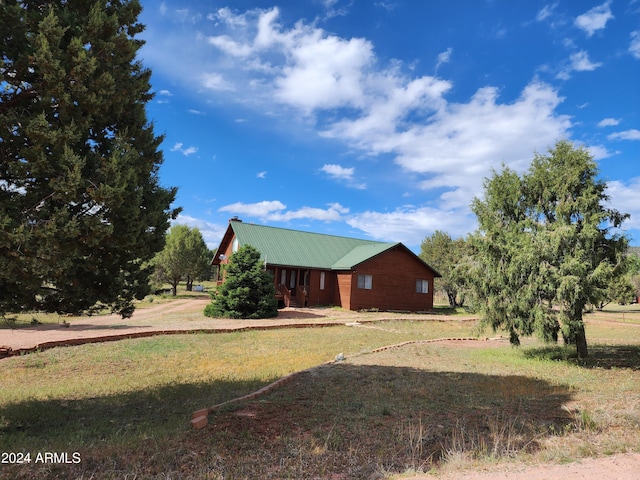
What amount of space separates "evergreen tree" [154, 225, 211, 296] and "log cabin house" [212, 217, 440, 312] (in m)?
15.1

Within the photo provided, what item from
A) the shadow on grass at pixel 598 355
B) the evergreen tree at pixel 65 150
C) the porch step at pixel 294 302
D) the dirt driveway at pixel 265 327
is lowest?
the shadow on grass at pixel 598 355

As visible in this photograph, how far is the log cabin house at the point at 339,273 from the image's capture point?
31.0 meters

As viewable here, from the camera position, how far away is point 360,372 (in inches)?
431

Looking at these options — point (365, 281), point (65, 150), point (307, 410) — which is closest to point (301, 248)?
point (365, 281)

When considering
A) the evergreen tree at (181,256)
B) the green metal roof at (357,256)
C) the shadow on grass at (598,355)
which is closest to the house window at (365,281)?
the green metal roof at (357,256)

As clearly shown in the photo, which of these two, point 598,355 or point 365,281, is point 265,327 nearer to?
point 365,281

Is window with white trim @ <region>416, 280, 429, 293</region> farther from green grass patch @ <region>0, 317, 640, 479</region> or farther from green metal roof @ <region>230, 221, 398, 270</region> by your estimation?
green grass patch @ <region>0, 317, 640, 479</region>

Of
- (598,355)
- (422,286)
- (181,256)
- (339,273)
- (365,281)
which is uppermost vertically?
(181,256)

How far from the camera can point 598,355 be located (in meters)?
14.6

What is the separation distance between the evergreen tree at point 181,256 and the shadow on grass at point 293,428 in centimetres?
4080

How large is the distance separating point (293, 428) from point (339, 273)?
25.9 meters

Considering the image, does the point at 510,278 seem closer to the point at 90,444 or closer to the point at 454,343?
the point at 454,343

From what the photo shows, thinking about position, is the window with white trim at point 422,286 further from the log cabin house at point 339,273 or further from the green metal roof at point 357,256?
the green metal roof at point 357,256

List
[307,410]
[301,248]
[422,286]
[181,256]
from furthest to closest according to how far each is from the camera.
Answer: [181,256] → [301,248] → [422,286] → [307,410]
